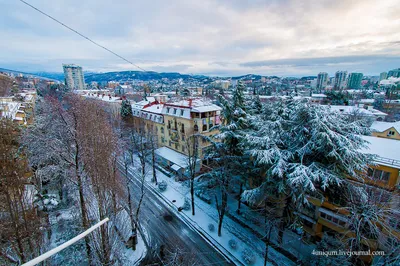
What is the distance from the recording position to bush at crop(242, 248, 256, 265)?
12.1m

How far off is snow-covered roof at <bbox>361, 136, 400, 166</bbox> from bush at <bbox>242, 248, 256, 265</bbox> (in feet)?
33.4

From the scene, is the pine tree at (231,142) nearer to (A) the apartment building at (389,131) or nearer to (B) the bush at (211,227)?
(B) the bush at (211,227)

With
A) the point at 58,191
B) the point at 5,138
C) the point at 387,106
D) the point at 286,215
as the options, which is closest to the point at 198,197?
the point at 286,215

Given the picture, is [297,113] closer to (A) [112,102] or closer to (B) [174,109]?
(B) [174,109]

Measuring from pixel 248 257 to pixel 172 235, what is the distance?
6121 mm

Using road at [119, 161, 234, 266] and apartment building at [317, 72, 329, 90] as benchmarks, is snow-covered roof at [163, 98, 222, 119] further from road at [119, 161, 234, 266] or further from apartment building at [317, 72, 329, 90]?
apartment building at [317, 72, 329, 90]

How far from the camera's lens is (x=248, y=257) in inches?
480

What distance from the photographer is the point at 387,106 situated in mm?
53375

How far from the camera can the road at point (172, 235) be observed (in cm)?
1277

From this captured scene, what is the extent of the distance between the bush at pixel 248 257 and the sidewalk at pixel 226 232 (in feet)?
0.47

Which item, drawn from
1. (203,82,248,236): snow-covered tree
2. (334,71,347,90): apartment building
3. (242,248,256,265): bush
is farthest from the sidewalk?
(334,71,347,90): apartment building

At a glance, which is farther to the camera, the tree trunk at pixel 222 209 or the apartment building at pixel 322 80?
the apartment building at pixel 322 80

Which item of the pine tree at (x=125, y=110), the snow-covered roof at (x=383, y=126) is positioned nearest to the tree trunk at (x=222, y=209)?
the snow-covered roof at (x=383, y=126)

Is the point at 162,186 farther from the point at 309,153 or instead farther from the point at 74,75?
the point at 74,75
